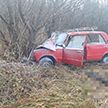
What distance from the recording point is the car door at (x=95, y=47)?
11.9 m

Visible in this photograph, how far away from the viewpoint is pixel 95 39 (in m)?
12.1

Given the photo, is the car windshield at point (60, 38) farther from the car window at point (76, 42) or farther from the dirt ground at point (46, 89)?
the dirt ground at point (46, 89)

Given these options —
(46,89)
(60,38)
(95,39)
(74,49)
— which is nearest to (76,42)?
(74,49)

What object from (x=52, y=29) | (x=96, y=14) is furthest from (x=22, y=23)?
(x=96, y=14)

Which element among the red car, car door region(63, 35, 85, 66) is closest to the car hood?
the red car

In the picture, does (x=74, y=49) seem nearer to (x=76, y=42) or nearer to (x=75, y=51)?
(x=75, y=51)

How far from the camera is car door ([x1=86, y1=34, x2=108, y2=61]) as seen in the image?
468 inches

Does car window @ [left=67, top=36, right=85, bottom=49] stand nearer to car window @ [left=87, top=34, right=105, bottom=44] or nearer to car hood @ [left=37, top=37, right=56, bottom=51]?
car window @ [left=87, top=34, right=105, bottom=44]

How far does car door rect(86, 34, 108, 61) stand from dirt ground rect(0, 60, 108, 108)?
2.22 meters

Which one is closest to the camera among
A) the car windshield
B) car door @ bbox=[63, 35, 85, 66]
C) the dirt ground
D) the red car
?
the dirt ground

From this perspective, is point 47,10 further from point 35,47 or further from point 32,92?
point 32,92

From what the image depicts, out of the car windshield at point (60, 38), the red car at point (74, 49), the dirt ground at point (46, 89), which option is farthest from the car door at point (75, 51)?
the dirt ground at point (46, 89)

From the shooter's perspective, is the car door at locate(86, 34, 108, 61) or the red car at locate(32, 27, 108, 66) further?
the car door at locate(86, 34, 108, 61)

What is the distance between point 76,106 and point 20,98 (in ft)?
4.28
